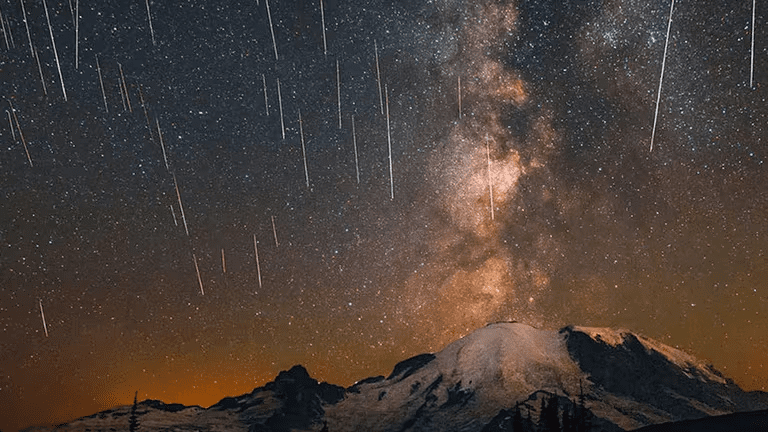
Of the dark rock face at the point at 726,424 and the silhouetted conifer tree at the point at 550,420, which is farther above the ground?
the silhouetted conifer tree at the point at 550,420

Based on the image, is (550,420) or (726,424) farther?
(550,420)

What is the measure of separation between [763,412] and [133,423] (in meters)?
86.7

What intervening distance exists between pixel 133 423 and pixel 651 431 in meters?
71.9

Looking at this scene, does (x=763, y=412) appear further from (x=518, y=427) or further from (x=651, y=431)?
(x=518, y=427)

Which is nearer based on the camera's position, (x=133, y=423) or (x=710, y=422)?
(x=133, y=423)

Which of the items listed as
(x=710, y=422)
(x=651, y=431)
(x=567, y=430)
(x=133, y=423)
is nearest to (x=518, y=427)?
(x=567, y=430)

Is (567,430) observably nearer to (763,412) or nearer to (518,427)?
(518,427)

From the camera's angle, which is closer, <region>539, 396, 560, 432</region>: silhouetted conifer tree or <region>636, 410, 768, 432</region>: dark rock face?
<region>636, 410, 768, 432</region>: dark rock face

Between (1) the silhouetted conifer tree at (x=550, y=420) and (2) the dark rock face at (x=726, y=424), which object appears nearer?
(2) the dark rock face at (x=726, y=424)

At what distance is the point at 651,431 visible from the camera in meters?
95.2

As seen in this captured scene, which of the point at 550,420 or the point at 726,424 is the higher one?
the point at 550,420

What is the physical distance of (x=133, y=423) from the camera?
75.8m

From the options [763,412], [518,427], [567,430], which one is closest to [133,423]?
[518,427]

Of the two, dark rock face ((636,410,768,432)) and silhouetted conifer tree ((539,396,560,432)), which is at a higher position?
silhouetted conifer tree ((539,396,560,432))
